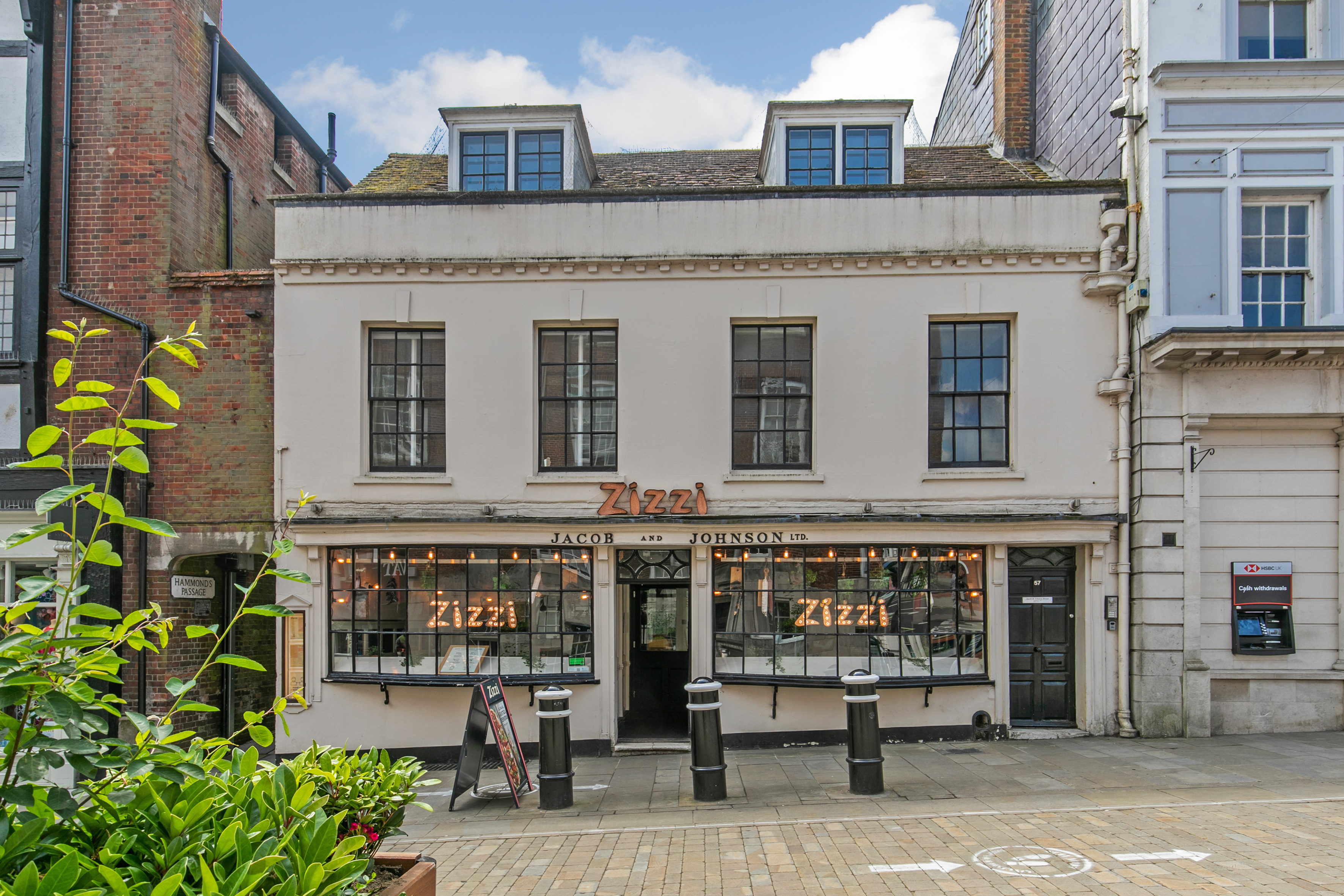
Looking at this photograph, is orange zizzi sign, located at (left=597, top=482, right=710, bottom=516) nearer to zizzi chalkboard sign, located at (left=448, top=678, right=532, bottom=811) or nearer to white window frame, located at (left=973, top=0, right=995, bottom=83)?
zizzi chalkboard sign, located at (left=448, top=678, right=532, bottom=811)

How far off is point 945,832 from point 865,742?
126cm

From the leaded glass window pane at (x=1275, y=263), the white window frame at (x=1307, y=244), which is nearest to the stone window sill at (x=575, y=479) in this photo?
the white window frame at (x=1307, y=244)

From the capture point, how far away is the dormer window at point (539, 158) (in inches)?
460

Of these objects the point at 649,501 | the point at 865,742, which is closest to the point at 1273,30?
the point at 649,501

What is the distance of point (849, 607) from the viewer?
1025cm

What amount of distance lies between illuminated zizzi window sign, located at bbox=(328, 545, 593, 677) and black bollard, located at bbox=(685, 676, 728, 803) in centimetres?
270

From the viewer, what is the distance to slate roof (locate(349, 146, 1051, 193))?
12344mm

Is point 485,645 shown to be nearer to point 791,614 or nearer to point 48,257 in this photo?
point 791,614

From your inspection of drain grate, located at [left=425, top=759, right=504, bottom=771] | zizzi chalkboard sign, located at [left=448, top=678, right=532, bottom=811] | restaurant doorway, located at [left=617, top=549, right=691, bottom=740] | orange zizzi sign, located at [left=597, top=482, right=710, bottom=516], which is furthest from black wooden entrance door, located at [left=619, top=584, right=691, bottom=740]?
zizzi chalkboard sign, located at [left=448, top=678, right=532, bottom=811]

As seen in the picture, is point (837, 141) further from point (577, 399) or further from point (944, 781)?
point (944, 781)

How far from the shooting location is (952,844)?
6.45 meters

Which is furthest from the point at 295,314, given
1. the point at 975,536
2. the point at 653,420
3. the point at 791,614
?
the point at 975,536

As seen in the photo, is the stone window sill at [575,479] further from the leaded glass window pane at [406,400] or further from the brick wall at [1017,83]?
the brick wall at [1017,83]

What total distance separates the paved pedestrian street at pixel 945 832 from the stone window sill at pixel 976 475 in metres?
3.31
